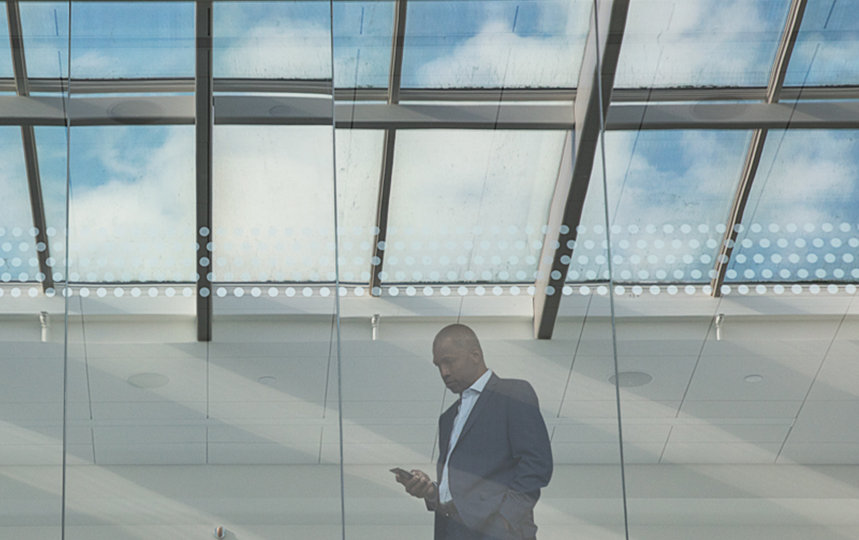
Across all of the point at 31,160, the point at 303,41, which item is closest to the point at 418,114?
the point at 303,41

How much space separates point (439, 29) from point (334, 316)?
2.07 metres

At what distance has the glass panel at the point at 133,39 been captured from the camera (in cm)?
562

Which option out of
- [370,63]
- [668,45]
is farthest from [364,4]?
[668,45]

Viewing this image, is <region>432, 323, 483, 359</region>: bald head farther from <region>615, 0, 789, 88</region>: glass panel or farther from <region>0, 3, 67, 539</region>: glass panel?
<region>615, 0, 789, 88</region>: glass panel

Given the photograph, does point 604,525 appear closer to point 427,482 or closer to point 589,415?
point 589,415

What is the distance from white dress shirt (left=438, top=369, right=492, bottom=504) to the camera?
4.42 m

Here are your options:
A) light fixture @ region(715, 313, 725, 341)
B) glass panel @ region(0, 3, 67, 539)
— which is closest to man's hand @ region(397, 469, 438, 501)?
glass panel @ region(0, 3, 67, 539)

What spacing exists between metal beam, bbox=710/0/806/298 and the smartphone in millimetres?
1895

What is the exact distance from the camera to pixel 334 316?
4.91 metres

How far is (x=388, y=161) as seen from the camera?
5.35 m

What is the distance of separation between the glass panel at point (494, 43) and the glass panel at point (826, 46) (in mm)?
1320

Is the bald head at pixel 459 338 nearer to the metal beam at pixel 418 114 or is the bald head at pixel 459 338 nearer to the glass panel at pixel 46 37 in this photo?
the metal beam at pixel 418 114

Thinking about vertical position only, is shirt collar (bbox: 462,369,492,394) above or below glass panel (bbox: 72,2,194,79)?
below

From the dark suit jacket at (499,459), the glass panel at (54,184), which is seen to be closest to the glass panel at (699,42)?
the dark suit jacket at (499,459)
